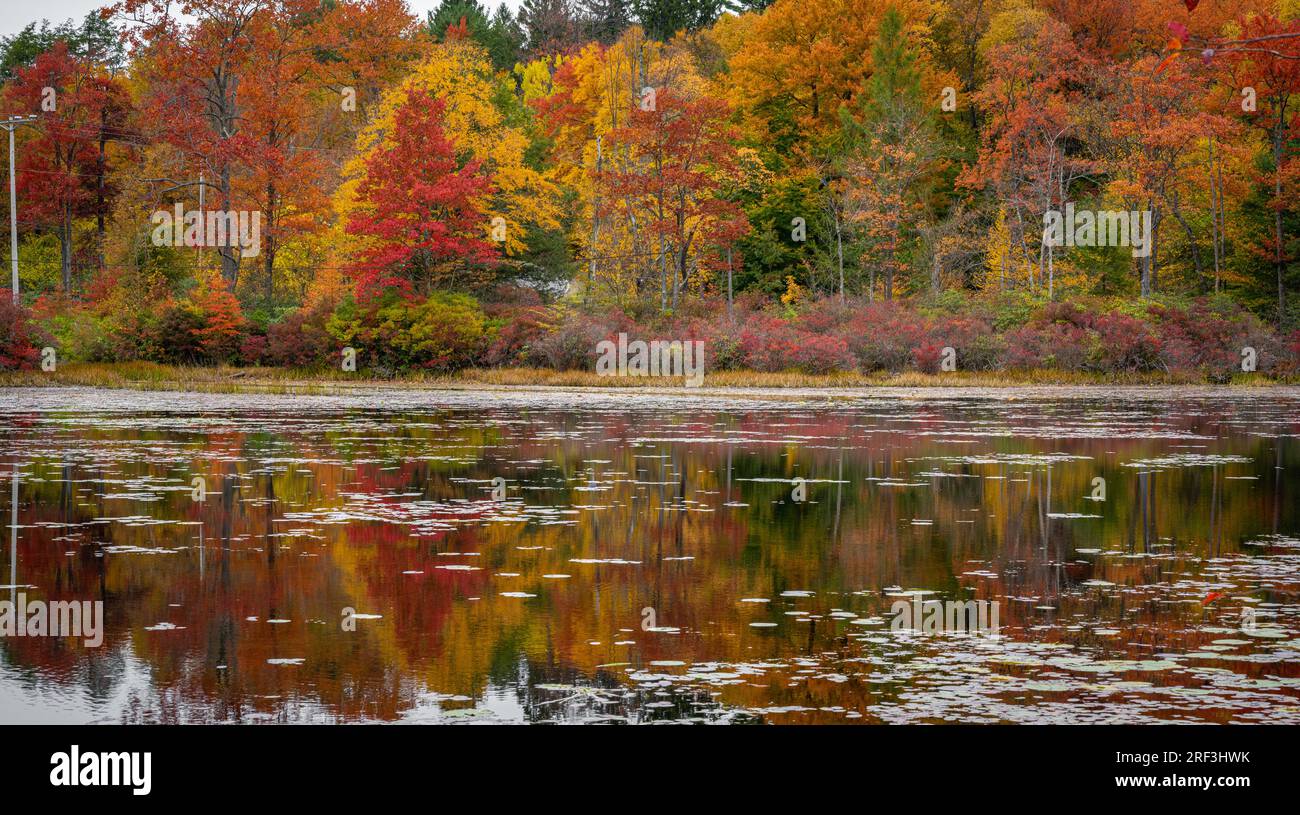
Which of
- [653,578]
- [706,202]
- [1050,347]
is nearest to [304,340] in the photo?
[706,202]

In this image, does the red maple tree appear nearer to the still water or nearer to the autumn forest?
the autumn forest

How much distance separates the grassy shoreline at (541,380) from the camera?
141 ft


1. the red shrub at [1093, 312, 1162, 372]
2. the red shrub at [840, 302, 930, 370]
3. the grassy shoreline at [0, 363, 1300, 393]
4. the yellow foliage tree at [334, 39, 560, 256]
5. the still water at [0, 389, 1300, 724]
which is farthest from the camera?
the yellow foliage tree at [334, 39, 560, 256]

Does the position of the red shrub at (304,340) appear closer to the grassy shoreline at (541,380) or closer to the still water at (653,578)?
the grassy shoreline at (541,380)

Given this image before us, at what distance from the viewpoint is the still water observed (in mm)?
7457

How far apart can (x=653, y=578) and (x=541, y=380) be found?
33.5 metres

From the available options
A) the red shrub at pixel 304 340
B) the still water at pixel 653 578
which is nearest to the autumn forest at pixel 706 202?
the red shrub at pixel 304 340

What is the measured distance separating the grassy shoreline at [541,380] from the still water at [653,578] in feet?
63.5

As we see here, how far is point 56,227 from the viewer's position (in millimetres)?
68750

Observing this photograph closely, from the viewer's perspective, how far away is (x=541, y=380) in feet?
145

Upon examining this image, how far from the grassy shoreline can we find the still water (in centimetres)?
1936

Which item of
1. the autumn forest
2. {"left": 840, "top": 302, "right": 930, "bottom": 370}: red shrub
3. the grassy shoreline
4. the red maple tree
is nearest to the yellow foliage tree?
the autumn forest
